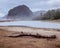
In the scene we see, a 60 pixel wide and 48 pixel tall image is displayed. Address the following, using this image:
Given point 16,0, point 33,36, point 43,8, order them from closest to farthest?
point 33,36, point 43,8, point 16,0

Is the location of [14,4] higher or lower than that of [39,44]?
higher

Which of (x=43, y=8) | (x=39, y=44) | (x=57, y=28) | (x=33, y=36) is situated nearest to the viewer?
(x=39, y=44)

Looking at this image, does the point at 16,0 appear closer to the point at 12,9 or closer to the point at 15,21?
the point at 12,9

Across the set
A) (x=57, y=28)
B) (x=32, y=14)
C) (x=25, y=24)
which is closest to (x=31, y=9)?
(x=32, y=14)

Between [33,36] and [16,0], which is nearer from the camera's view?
[33,36]

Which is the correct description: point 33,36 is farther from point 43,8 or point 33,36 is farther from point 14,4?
point 14,4

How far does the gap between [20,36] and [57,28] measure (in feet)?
5.01

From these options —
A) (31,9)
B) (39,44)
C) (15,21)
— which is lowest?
(39,44)

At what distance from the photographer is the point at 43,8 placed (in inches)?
260

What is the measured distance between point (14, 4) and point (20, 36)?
192 cm

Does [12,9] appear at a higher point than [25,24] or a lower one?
higher

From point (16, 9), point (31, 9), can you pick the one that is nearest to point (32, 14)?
point (31, 9)

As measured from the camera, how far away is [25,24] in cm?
660

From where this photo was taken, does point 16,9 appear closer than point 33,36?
No
